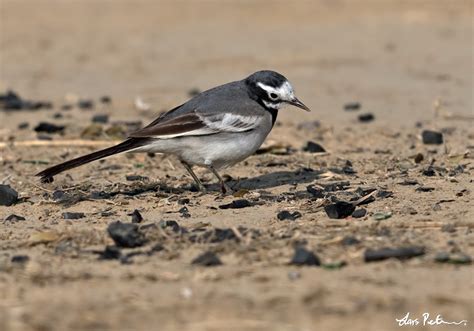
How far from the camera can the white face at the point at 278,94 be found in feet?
29.7

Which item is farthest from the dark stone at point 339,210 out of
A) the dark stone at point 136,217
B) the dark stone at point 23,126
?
the dark stone at point 23,126

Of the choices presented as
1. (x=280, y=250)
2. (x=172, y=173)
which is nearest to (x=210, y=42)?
(x=172, y=173)

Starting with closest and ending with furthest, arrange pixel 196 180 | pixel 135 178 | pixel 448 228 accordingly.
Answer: pixel 448 228, pixel 196 180, pixel 135 178

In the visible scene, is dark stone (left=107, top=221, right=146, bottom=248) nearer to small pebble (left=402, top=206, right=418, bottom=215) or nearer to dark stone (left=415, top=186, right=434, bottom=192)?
small pebble (left=402, top=206, right=418, bottom=215)

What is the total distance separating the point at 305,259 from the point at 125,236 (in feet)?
3.97

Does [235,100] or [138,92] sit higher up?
[235,100]

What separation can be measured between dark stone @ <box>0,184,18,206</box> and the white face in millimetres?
2259

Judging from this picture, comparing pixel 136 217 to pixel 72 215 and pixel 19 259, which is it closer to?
pixel 72 215

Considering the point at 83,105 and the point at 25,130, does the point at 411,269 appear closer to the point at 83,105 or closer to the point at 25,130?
the point at 25,130

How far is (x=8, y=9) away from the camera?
2052cm

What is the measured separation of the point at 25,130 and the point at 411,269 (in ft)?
22.2

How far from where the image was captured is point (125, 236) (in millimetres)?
6633

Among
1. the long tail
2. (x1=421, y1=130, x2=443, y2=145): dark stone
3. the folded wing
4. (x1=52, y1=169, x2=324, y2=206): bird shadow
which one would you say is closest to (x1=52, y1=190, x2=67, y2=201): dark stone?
(x1=52, y1=169, x2=324, y2=206): bird shadow

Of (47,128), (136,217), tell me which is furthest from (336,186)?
(47,128)
